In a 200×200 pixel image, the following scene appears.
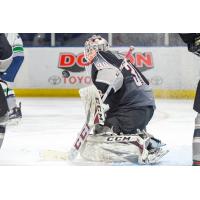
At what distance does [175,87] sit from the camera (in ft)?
9.84

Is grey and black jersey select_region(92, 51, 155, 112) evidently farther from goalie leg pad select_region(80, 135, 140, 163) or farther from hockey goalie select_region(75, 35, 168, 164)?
goalie leg pad select_region(80, 135, 140, 163)

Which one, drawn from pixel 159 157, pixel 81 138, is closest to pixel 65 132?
pixel 81 138

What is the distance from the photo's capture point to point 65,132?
297 cm

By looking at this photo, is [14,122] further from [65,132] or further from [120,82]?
[120,82]

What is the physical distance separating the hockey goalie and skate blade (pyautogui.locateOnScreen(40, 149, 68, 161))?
84mm

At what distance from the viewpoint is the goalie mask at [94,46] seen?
2979mm

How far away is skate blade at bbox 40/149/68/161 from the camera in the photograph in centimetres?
294

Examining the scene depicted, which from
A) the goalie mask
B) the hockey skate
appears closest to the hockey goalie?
the goalie mask

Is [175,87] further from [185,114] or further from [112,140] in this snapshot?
[112,140]

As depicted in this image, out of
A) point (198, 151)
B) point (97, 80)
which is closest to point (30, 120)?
point (97, 80)

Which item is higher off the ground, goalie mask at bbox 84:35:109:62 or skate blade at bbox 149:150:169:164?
goalie mask at bbox 84:35:109:62

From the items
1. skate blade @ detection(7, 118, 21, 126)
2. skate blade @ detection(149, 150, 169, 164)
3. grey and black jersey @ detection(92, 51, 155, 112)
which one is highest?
grey and black jersey @ detection(92, 51, 155, 112)

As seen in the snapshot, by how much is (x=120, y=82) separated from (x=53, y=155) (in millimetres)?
465

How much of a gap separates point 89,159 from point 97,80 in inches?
14.6
